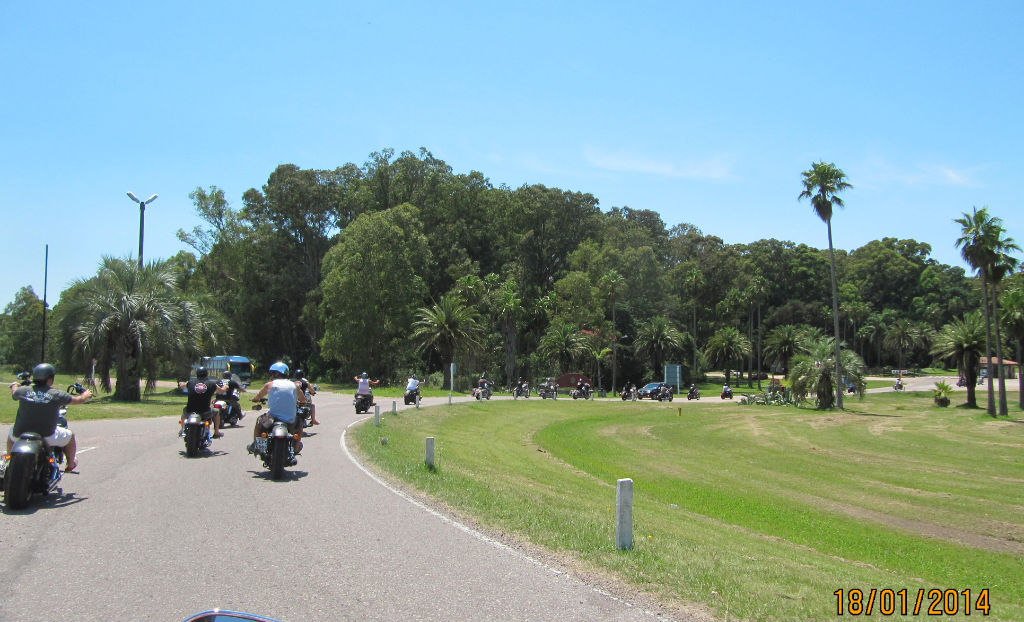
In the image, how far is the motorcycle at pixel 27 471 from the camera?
344 inches

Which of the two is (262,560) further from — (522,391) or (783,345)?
(783,345)

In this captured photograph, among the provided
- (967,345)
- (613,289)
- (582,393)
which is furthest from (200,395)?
(613,289)

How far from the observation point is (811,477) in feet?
70.1

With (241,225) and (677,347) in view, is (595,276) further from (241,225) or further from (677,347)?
(241,225)

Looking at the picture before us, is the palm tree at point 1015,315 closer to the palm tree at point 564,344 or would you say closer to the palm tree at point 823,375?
the palm tree at point 823,375

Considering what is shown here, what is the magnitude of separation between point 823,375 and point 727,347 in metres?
36.4

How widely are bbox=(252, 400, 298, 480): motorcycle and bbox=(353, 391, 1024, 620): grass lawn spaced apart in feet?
7.00

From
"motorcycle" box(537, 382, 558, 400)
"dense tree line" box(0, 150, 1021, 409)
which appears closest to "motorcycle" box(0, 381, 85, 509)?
"dense tree line" box(0, 150, 1021, 409)

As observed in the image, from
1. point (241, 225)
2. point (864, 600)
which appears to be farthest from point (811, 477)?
point (241, 225)

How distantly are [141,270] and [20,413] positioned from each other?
28195mm

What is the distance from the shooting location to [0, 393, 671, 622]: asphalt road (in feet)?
18.3

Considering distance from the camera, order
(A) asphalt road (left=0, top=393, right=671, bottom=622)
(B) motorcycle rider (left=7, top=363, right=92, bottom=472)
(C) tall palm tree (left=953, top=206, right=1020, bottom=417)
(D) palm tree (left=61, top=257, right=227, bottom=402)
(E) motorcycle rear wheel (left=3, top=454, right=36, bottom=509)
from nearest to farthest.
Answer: (A) asphalt road (left=0, top=393, right=671, bottom=622), (E) motorcycle rear wheel (left=3, top=454, right=36, bottom=509), (B) motorcycle rider (left=7, top=363, right=92, bottom=472), (D) palm tree (left=61, top=257, right=227, bottom=402), (C) tall palm tree (left=953, top=206, right=1020, bottom=417)

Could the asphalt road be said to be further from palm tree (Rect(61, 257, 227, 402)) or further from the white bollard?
palm tree (Rect(61, 257, 227, 402))

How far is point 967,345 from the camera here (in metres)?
50.5
